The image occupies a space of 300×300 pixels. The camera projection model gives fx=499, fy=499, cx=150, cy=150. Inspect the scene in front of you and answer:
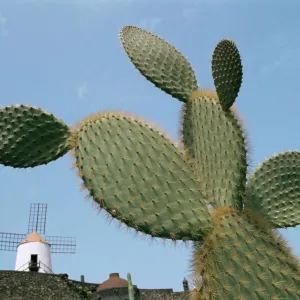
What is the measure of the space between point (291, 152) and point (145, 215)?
1428 mm

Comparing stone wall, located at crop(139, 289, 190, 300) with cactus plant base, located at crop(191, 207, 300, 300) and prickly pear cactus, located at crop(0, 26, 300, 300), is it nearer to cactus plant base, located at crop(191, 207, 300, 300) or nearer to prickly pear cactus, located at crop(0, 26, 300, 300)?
prickly pear cactus, located at crop(0, 26, 300, 300)

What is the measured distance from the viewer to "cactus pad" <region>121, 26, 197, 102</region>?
3551 mm

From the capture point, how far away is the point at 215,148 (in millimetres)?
3104

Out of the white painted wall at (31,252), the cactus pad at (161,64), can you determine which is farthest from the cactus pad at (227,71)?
the white painted wall at (31,252)

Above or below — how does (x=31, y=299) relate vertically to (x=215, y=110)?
above

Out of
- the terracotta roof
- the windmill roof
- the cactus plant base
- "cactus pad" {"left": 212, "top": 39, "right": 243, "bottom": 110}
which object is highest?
the windmill roof

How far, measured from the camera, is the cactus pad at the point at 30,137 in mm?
3092

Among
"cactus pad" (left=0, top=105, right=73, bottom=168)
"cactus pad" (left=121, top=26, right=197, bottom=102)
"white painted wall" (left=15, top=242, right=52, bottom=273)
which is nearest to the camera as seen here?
"cactus pad" (left=0, top=105, right=73, bottom=168)

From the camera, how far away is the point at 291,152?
3.51 metres

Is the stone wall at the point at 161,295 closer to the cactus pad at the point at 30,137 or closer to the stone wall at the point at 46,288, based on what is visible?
the stone wall at the point at 46,288

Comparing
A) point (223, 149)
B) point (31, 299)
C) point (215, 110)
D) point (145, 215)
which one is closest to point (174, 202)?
point (145, 215)

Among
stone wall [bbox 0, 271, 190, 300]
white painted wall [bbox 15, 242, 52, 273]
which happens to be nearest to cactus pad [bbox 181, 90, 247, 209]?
stone wall [bbox 0, 271, 190, 300]

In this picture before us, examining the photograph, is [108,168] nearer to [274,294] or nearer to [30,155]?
[30,155]

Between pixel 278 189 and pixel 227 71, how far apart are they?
90cm
